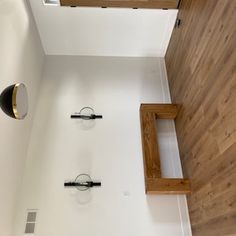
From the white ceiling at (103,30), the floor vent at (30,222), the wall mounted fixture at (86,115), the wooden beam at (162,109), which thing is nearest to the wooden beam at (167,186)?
the wooden beam at (162,109)

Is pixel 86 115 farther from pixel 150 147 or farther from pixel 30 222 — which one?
pixel 30 222

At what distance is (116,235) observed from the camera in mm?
2320

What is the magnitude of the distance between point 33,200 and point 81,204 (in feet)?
1.61

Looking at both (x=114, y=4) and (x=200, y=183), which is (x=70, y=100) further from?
(x=200, y=183)

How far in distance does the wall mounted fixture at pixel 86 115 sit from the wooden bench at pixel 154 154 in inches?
23.2

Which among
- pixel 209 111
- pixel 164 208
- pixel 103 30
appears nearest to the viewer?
pixel 209 111

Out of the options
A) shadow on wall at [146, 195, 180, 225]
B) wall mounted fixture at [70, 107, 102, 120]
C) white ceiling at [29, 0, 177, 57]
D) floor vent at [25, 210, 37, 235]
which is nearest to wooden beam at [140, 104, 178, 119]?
wall mounted fixture at [70, 107, 102, 120]

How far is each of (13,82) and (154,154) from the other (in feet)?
5.17

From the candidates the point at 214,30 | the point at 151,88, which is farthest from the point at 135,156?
the point at 214,30

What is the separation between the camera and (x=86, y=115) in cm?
298

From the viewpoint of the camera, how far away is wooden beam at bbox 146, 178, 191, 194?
7.72ft

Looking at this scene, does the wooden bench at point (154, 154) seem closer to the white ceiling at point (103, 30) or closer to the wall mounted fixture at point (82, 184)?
the wall mounted fixture at point (82, 184)

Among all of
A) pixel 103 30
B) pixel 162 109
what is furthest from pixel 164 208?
pixel 103 30

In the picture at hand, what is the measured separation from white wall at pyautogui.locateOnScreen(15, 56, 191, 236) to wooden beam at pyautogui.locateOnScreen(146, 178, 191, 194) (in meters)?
0.19
